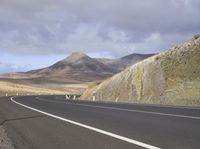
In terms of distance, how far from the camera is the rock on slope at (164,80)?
41562 millimetres

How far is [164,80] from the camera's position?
45156 millimetres

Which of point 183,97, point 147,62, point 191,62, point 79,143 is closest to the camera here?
point 79,143

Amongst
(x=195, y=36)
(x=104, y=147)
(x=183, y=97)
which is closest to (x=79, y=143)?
(x=104, y=147)

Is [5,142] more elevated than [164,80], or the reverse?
[164,80]

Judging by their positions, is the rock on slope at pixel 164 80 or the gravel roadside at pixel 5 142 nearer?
the gravel roadside at pixel 5 142

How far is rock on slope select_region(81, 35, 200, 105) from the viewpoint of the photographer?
136 feet

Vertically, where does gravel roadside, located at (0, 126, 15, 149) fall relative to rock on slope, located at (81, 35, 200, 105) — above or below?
below

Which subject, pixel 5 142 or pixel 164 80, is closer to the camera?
pixel 5 142

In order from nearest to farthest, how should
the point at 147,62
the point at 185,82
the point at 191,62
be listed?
the point at 185,82
the point at 191,62
the point at 147,62

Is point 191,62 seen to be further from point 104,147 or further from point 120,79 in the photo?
point 104,147

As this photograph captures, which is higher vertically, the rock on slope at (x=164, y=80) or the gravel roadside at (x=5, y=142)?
the rock on slope at (x=164, y=80)

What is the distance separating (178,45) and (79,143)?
140 feet

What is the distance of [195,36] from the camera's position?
52688mm

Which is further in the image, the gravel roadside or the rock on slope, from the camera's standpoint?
the rock on slope
